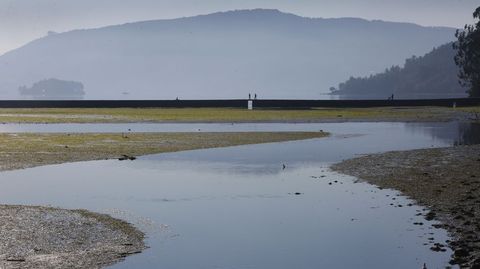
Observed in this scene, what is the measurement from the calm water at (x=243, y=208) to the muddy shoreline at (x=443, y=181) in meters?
0.69

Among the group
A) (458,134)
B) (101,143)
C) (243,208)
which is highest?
(458,134)

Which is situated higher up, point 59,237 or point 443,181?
point 443,181

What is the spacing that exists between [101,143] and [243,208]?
30387mm

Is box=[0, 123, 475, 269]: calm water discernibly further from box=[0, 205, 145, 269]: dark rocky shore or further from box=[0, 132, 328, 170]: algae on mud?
box=[0, 132, 328, 170]: algae on mud

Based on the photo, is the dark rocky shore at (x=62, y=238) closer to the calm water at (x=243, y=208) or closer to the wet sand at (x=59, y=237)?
the wet sand at (x=59, y=237)

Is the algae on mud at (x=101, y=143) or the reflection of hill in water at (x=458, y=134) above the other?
the reflection of hill in water at (x=458, y=134)

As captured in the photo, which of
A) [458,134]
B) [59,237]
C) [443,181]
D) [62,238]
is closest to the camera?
[62,238]

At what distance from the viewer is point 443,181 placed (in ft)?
Answer: 107

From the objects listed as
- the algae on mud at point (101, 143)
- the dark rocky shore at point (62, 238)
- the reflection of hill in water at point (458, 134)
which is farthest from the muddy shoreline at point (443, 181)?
the algae on mud at point (101, 143)

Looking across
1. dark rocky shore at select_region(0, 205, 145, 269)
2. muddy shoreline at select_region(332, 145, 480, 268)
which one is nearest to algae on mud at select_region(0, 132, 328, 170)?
dark rocky shore at select_region(0, 205, 145, 269)

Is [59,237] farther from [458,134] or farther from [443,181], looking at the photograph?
→ [458,134]

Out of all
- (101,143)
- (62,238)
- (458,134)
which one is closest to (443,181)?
(62,238)

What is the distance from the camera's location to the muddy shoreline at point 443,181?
831 inches

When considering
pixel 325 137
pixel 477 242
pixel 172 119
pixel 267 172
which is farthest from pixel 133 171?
pixel 172 119
